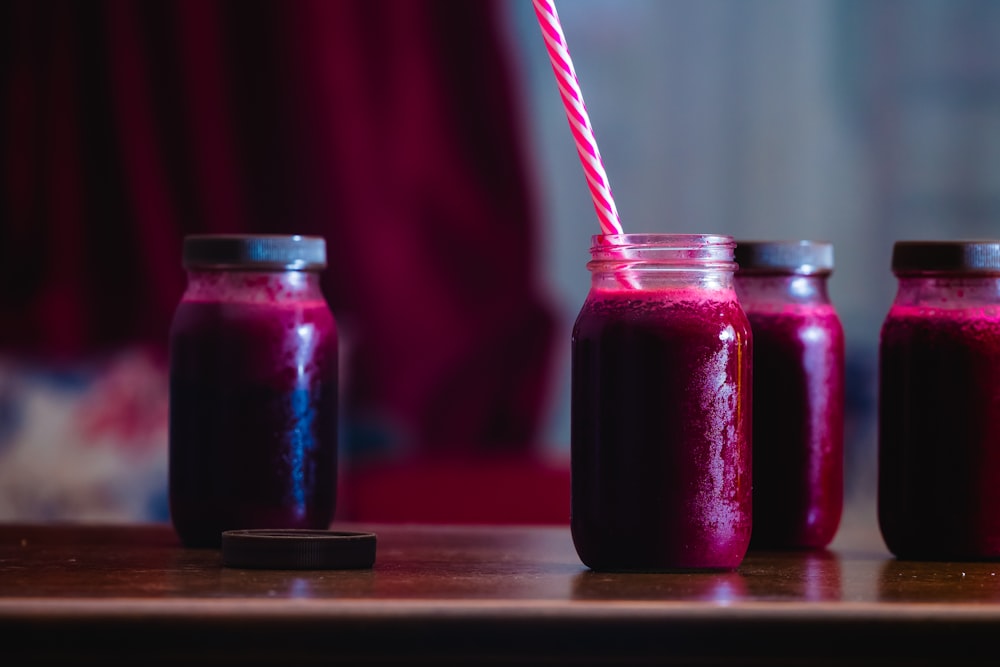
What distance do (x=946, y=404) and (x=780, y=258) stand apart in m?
0.17

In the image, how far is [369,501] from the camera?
2.30 m

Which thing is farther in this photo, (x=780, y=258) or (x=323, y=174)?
(x=323, y=174)

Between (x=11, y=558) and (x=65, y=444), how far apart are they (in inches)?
57.5

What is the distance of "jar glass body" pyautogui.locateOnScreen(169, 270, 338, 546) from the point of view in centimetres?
96

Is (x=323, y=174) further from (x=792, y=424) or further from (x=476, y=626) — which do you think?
(x=476, y=626)

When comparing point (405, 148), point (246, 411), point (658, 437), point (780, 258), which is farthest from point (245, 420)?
point (405, 148)

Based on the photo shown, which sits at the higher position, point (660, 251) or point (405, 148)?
point (405, 148)

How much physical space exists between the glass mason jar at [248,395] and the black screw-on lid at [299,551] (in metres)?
0.11

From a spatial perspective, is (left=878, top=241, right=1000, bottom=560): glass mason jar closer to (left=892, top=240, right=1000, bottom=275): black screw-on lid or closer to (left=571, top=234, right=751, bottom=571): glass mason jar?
(left=892, top=240, right=1000, bottom=275): black screw-on lid

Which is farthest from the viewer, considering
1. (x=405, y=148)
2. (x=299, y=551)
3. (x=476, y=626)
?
(x=405, y=148)

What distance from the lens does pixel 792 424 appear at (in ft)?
3.30

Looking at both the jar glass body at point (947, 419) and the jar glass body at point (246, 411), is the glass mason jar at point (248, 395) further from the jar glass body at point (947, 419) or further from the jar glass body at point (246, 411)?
the jar glass body at point (947, 419)

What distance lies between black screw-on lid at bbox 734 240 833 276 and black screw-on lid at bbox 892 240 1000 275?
0.27ft

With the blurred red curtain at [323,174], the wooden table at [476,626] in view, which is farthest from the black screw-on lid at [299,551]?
the blurred red curtain at [323,174]
